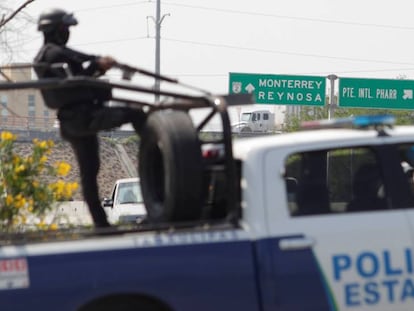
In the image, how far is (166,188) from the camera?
611 cm

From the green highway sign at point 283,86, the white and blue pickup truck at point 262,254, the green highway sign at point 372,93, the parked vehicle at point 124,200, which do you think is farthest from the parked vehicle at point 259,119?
the white and blue pickup truck at point 262,254

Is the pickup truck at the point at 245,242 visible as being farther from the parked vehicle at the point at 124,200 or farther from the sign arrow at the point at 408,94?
the sign arrow at the point at 408,94

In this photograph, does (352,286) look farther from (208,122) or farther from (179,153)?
(208,122)

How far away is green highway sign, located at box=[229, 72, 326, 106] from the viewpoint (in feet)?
129

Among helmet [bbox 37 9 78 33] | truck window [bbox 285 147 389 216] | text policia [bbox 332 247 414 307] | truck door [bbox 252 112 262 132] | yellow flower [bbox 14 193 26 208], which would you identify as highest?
helmet [bbox 37 9 78 33]

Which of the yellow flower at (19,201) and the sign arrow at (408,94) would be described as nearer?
the yellow flower at (19,201)

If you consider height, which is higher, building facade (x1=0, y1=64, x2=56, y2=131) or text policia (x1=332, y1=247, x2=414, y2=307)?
building facade (x1=0, y1=64, x2=56, y2=131)

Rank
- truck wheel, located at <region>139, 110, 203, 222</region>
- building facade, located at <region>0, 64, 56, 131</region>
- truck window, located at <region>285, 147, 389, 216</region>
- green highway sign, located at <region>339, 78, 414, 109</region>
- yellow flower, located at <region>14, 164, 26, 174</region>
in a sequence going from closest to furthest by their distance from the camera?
truck wheel, located at <region>139, 110, 203, 222</region> → truck window, located at <region>285, 147, 389, 216</region> → building facade, located at <region>0, 64, 56, 131</region> → yellow flower, located at <region>14, 164, 26, 174</region> → green highway sign, located at <region>339, 78, 414, 109</region>

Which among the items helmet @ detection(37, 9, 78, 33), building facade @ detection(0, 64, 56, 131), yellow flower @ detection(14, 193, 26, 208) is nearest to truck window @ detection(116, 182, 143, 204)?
building facade @ detection(0, 64, 56, 131)

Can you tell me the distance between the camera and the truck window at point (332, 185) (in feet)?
20.1

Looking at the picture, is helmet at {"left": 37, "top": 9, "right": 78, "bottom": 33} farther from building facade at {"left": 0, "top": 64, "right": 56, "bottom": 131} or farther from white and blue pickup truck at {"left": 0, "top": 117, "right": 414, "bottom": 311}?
white and blue pickup truck at {"left": 0, "top": 117, "right": 414, "bottom": 311}

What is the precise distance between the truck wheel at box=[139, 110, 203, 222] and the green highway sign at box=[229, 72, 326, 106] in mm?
33091

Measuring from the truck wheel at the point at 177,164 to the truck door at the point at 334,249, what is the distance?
16.9 inches

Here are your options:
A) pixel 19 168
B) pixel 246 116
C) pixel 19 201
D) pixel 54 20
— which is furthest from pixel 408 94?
pixel 246 116
